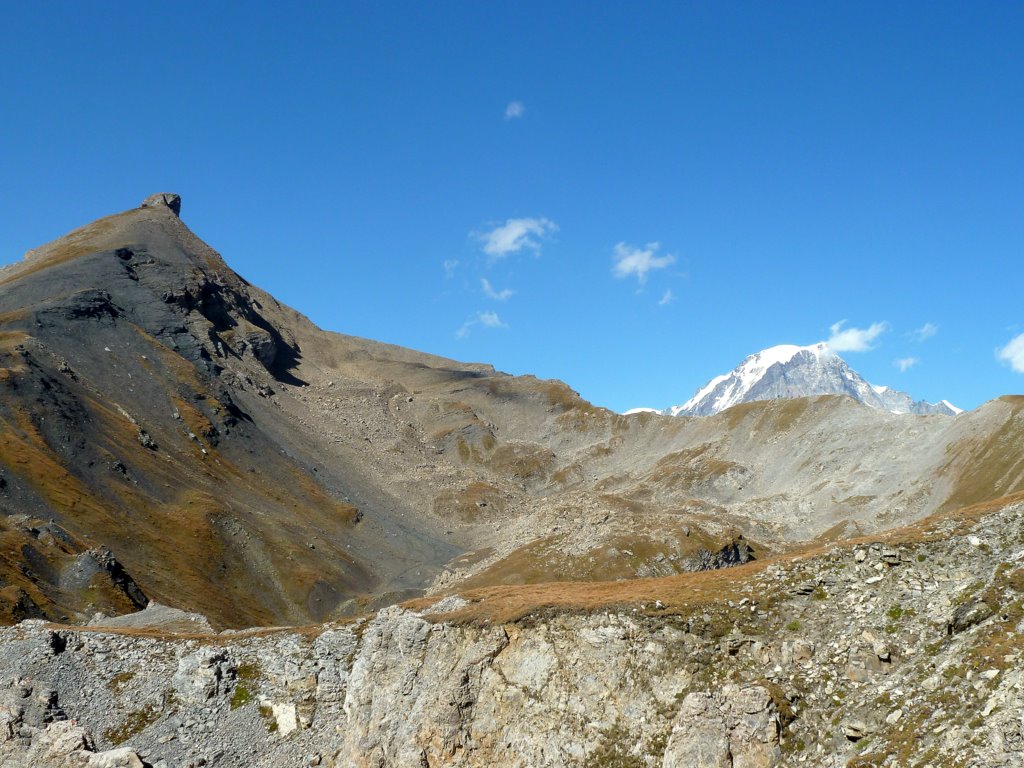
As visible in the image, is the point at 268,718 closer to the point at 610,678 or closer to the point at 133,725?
the point at 133,725

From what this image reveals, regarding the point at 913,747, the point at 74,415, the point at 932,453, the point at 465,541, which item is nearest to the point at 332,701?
the point at 913,747

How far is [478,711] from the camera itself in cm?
3650

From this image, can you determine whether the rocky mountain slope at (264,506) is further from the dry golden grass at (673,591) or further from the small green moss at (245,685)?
the dry golden grass at (673,591)

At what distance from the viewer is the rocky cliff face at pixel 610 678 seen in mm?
27406

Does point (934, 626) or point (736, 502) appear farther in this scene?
point (736, 502)

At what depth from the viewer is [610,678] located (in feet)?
113

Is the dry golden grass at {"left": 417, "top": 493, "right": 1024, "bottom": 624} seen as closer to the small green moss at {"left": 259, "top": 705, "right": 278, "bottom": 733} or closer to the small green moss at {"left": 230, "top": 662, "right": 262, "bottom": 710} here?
the small green moss at {"left": 259, "top": 705, "right": 278, "bottom": 733}

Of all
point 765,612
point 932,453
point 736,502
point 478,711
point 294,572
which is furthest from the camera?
point 736,502

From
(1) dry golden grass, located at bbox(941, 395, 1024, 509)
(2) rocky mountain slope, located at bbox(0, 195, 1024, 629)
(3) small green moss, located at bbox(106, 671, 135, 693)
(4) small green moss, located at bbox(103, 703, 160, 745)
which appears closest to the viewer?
(4) small green moss, located at bbox(103, 703, 160, 745)

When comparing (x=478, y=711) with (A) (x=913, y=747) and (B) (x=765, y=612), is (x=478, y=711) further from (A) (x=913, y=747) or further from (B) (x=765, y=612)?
(A) (x=913, y=747)

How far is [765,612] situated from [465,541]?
481 feet

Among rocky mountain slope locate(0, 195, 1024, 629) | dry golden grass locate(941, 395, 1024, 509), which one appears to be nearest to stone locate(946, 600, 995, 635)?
rocky mountain slope locate(0, 195, 1024, 629)

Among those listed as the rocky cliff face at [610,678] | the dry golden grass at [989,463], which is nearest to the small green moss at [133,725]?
the rocky cliff face at [610,678]

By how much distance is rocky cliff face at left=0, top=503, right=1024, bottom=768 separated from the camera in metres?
27.4
